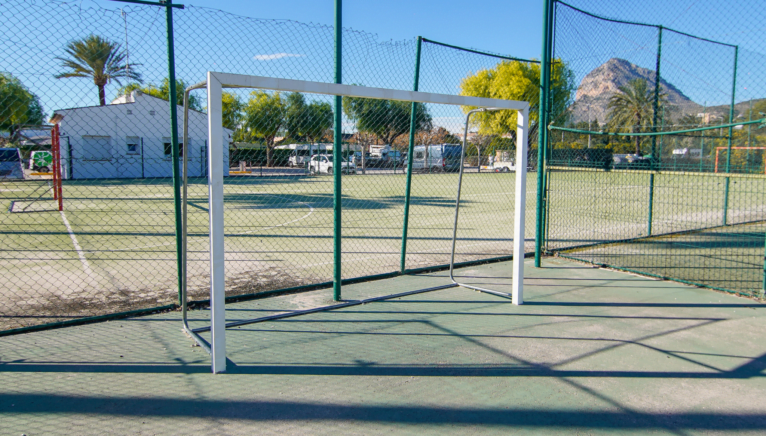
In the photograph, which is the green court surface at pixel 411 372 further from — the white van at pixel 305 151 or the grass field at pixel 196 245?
the white van at pixel 305 151

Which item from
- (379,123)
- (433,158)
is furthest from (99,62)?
(433,158)

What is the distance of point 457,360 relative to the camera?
385 cm

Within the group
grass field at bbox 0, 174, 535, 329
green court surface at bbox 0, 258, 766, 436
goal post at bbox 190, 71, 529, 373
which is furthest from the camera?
grass field at bbox 0, 174, 535, 329

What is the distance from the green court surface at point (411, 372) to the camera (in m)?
2.96

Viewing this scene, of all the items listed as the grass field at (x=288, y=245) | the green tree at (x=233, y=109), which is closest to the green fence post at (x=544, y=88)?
the grass field at (x=288, y=245)

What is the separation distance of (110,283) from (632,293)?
6369mm

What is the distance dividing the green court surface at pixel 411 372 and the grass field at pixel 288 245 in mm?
1281

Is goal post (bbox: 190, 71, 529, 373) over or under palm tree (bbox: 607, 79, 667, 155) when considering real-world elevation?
under

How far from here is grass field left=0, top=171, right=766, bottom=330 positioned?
229 inches

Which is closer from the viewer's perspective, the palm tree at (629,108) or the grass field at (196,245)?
the grass field at (196,245)

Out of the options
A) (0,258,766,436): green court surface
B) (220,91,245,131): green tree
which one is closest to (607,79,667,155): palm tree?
(220,91,245,131): green tree

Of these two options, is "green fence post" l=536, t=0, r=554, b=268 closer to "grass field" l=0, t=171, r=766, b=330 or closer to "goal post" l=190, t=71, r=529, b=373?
"grass field" l=0, t=171, r=766, b=330

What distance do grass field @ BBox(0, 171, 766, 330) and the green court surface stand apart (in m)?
1.28

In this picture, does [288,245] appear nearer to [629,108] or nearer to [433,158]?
[433,158]
